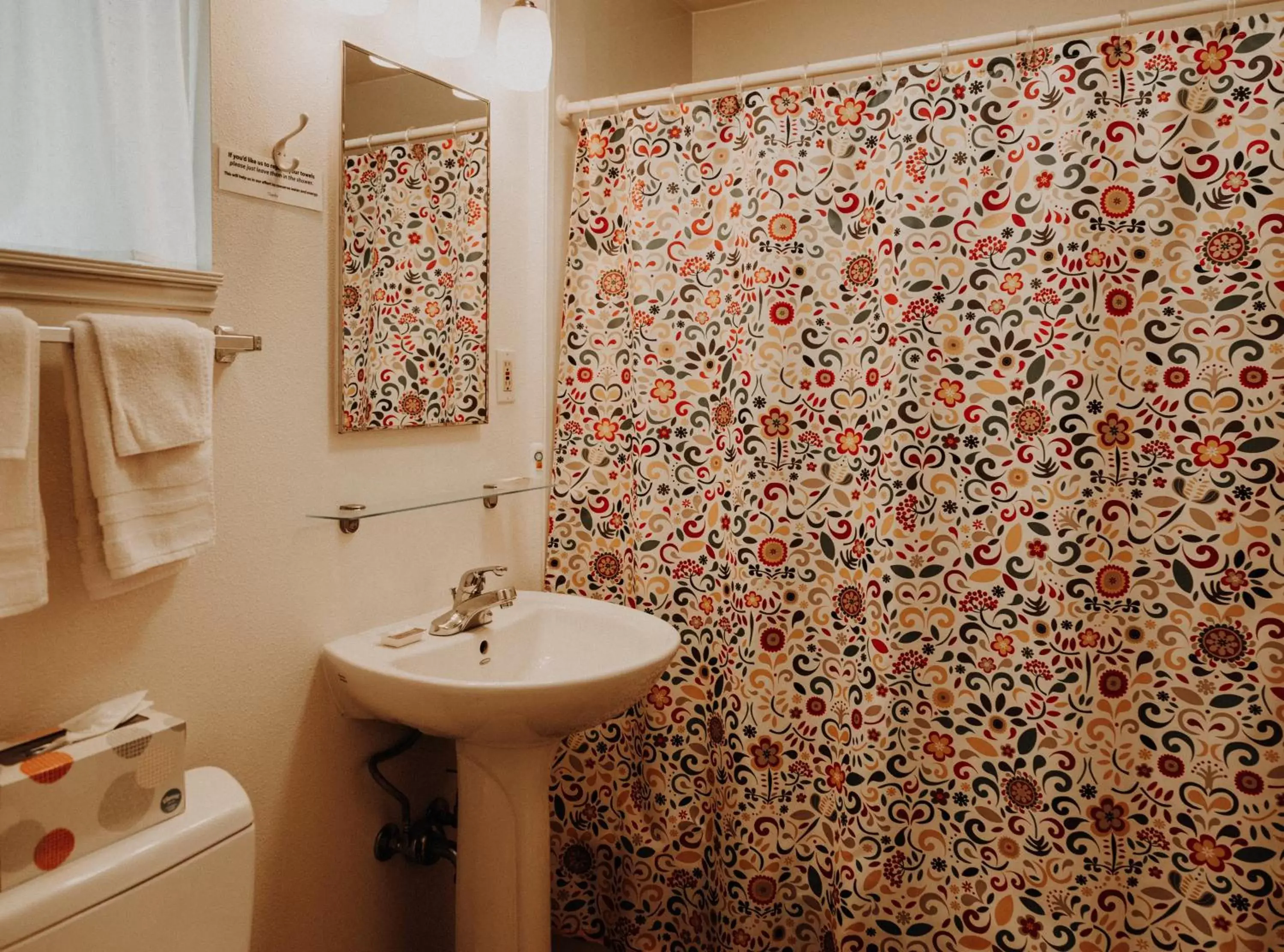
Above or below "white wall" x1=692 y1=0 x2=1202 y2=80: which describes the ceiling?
above

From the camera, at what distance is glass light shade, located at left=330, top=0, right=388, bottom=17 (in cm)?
137

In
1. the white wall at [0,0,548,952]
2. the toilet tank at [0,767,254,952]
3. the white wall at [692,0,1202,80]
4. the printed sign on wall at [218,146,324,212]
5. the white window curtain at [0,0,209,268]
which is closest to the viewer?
the toilet tank at [0,767,254,952]

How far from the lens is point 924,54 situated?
5.20 ft

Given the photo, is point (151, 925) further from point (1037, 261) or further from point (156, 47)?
point (1037, 261)

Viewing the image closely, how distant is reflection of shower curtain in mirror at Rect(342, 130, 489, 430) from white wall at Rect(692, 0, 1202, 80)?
1.29 metres

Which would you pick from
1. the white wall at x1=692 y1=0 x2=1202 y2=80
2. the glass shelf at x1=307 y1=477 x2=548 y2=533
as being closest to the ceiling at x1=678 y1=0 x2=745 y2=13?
the white wall at x1=692 y1=0 x2=1202 y2=80

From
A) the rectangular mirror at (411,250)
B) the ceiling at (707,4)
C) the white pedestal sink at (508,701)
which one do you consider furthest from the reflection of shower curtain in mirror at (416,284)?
the ceiling at (707,4)

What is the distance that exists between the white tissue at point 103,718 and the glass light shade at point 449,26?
1.23 meters

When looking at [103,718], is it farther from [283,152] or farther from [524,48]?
[524,48]

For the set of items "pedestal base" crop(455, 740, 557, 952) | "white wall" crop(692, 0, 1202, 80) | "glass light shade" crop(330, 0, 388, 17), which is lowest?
"pedestal base" crop(455, 740, 557, 952)

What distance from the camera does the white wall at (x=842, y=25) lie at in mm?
2271

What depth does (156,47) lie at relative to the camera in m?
1.14

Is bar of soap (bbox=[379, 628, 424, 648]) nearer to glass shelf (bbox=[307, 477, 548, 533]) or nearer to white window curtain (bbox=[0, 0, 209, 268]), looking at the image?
glass shelf (bbox=[307, 477, 548, 533])

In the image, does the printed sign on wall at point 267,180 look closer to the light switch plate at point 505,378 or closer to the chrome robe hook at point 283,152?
the chrome robe hook at point 283,152
